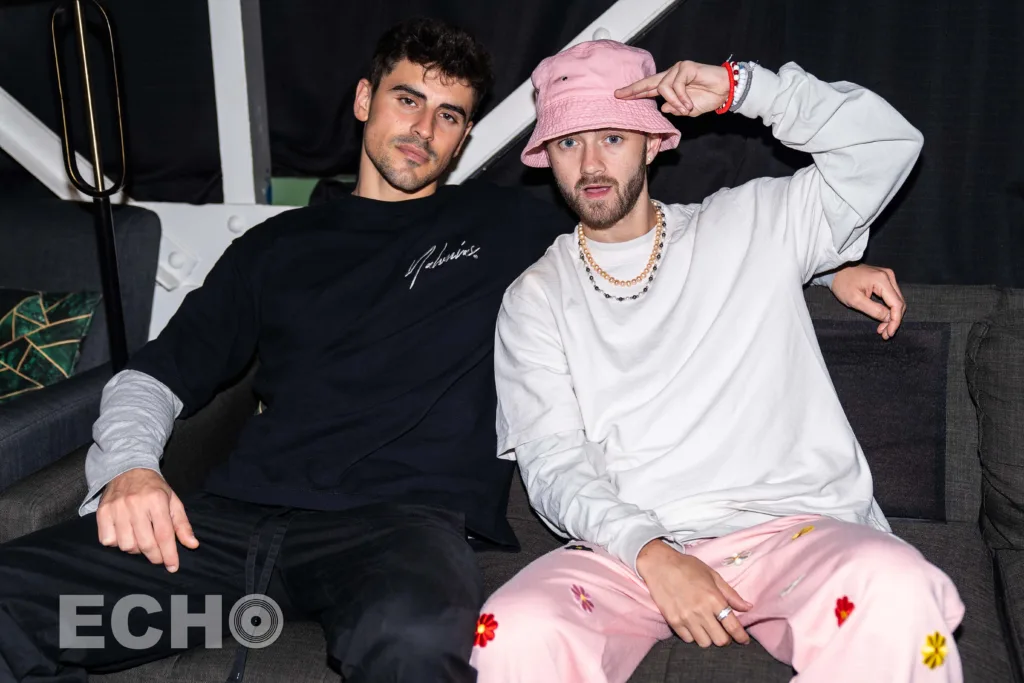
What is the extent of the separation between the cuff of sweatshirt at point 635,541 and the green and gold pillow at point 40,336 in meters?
1.51

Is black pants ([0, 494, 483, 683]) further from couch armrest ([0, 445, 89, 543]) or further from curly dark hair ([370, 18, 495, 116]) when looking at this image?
curly dark hair ([370, 18, 495, 116])

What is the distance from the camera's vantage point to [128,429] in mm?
1885

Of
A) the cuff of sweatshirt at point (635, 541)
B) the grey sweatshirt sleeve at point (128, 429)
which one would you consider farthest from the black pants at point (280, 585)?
the cuff of sweatshirt at point (635, 541)

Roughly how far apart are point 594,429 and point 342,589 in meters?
0.55

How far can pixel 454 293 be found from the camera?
6.66 ft

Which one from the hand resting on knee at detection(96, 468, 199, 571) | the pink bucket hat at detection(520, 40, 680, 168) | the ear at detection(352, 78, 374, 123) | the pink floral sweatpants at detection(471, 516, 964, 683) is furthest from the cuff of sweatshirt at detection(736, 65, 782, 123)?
the hand resting on knee at detection(96, 468, 199, 571)

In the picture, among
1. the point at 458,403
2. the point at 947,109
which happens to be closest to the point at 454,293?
the point at 458,403

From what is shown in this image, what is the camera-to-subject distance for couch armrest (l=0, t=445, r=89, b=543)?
1.81 meters

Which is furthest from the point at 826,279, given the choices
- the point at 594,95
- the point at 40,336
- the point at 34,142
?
the point at 34,142

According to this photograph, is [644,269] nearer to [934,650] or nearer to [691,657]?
[691,657]

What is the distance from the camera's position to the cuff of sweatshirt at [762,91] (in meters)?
1.78

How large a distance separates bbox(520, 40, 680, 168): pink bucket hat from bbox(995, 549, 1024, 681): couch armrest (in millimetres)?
1053

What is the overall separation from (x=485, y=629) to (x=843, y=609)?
1.81 ft

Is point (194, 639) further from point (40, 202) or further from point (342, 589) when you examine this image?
point (40, 202)
